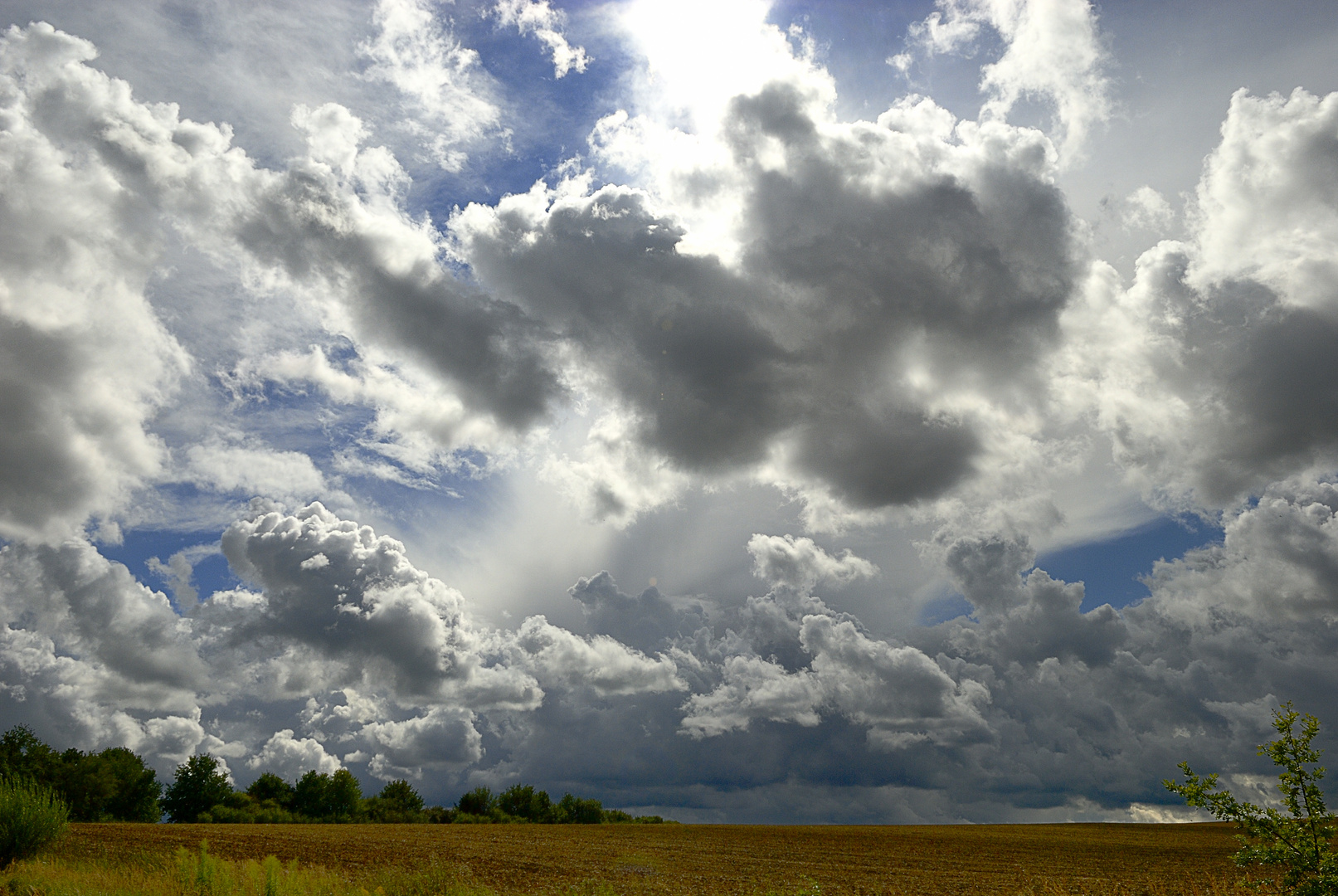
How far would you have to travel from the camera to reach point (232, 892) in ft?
82.3

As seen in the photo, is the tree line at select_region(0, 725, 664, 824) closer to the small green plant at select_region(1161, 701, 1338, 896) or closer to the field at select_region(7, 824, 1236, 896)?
the field at select_region(7, 824, 1236, 896)

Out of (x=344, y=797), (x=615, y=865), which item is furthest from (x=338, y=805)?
(x=615, y=865)

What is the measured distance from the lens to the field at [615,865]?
30.2 m

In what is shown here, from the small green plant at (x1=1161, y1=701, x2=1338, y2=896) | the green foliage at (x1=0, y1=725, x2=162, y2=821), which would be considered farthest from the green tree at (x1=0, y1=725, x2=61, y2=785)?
the small green plant at (x1=1161, y1=701, x2=1338, y2=896)

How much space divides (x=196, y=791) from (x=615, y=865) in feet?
370

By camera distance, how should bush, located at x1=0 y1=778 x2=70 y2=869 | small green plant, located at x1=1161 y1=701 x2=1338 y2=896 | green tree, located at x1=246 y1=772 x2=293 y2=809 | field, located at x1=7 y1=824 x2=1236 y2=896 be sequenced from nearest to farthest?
small green plant, located at x1=1161 y1=701 x2=1338 y2=896 → field, located at x1=7 y1=824 x2=1236 y2=896 → bush, located at x1=0 y1=778 x2=70 y2=869 → green tree, located at x1=246 y1=772 x2=293 y2=809

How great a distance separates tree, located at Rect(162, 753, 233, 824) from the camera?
128500 mm

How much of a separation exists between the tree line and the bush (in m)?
75.0

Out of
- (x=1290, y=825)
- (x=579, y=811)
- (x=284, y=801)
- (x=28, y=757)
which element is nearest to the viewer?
(x=1290, y=825)

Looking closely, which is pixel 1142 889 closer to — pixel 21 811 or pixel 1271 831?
pixel 1271 831

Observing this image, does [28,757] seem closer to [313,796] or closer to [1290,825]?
[313,796]

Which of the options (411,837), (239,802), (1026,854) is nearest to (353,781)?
(239,802)

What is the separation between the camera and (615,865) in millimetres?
58656

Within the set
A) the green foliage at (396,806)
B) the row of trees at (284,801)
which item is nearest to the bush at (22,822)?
the row of trees at (284,801)
